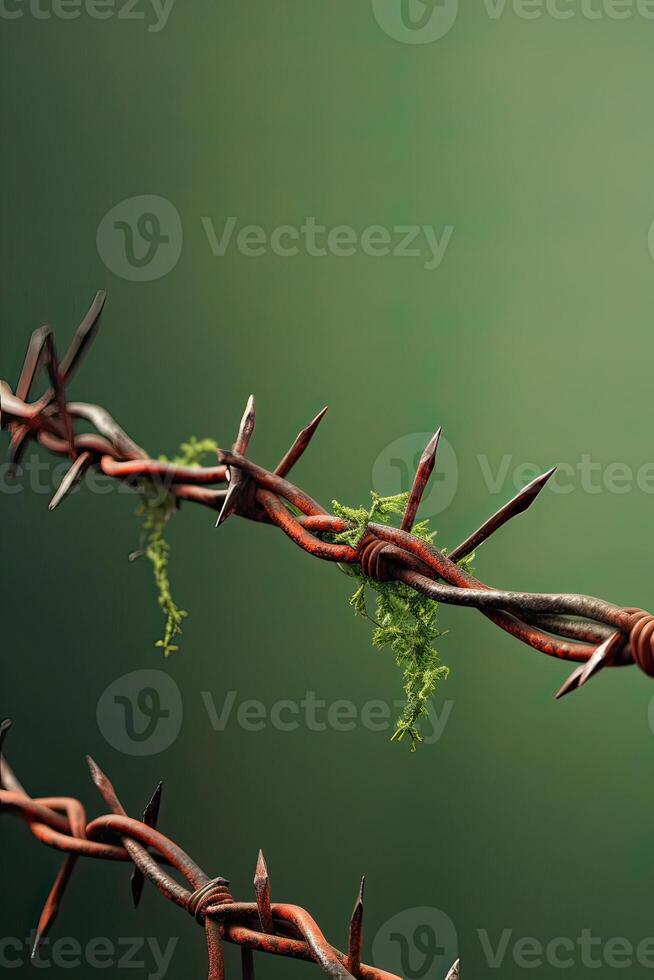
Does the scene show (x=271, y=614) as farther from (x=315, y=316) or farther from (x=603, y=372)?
(x=603, y=372)

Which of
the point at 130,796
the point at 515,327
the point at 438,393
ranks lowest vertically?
the point at 130,796

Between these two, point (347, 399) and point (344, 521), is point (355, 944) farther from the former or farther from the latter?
point (347, 399)

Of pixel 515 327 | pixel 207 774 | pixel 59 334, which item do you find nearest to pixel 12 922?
pixel 207 774

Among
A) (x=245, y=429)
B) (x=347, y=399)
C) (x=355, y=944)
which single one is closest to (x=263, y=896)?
(x=355, y=944)

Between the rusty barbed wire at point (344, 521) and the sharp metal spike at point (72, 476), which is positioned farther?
the sharp metal spike at point (72, 476)

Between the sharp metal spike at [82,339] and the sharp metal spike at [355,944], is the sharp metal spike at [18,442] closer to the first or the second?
the sharp metal spike at [82,339]

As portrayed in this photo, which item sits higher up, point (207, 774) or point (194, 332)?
point (194, 332)

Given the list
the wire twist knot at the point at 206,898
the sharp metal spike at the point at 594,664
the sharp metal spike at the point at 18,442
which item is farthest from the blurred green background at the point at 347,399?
the sharp metal spike at the point at 594,664
